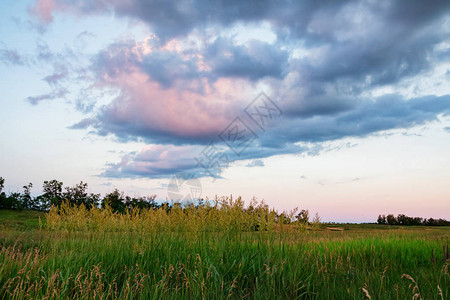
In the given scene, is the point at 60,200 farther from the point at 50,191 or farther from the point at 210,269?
the point at 210,269

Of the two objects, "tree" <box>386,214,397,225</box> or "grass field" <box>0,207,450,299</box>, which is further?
"tree" <box>386,214,397,225</box>

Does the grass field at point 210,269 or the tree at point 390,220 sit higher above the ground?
the tree at point 390,220

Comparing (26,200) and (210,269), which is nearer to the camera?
(210,269)

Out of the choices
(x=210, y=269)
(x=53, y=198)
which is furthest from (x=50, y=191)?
(x=210, y=269)

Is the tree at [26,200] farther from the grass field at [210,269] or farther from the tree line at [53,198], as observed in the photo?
the grass field at [210,269]

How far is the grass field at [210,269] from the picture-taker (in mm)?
6039

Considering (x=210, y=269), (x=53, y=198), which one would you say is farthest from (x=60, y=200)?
(x=210, y=269)

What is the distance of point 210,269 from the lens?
6883mm

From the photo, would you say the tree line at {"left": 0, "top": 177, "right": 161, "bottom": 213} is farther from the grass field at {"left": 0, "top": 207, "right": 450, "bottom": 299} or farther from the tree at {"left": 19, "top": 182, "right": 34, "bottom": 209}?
the grass field at {"left": 0, "top": 207, "right": 450, "bottom": 299}

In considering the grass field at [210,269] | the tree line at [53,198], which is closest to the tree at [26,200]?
the tree line at [53,198]

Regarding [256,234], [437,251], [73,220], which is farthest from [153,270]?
[437,251]

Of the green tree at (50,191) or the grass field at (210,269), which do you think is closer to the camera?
the grass field at (210,269)

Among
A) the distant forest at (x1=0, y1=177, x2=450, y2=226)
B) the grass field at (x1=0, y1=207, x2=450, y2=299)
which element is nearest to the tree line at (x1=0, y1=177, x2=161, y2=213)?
the distant forest at (x1=0, y1=177, x2=450, y2=226)

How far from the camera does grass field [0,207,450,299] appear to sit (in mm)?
6039
